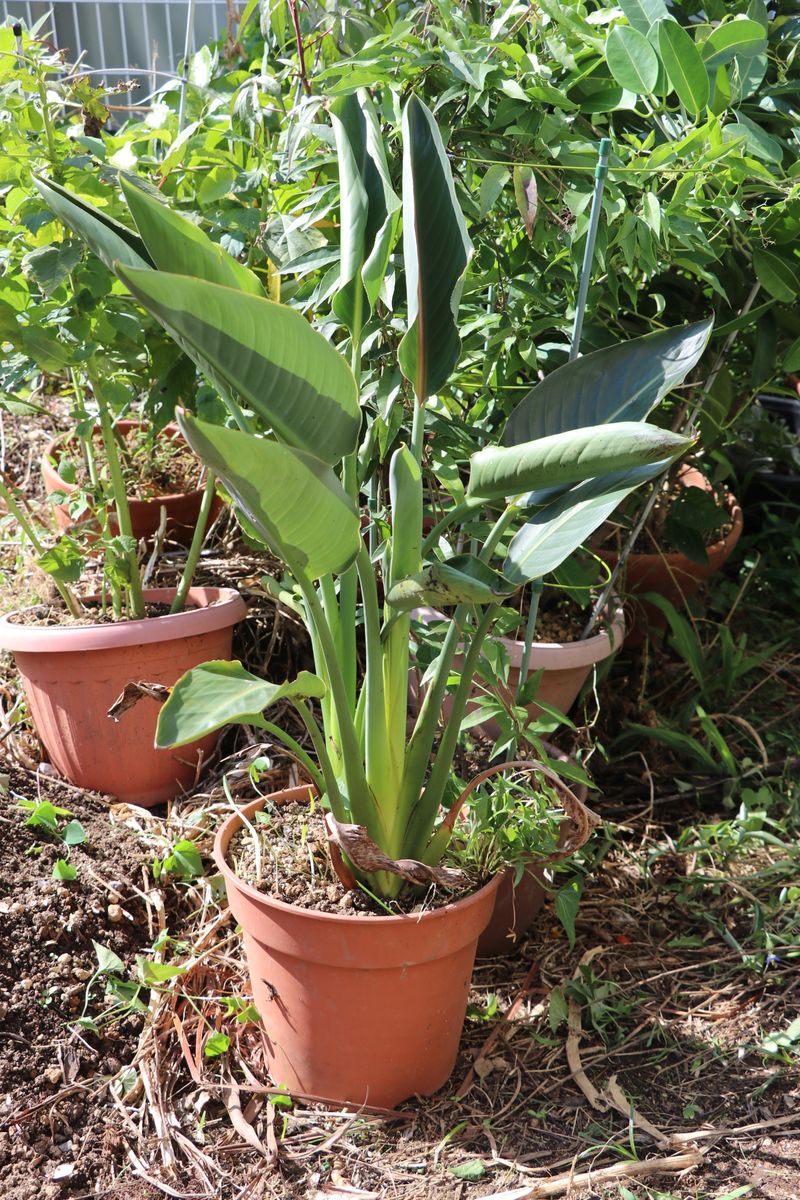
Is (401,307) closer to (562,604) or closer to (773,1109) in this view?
(562,604)

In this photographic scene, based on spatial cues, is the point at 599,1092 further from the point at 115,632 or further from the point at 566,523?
the point at 115,632

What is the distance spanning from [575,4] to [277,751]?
134cm

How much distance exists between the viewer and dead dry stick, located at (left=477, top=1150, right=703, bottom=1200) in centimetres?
119

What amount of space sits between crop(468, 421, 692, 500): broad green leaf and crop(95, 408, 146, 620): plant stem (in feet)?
2.89

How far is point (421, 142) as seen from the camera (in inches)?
45.3

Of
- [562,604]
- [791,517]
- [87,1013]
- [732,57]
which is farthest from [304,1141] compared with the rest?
[791,517]

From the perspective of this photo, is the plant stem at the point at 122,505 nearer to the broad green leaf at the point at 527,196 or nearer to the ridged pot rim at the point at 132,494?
the ridged pot rim at the point at 132,494

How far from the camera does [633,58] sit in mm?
1314

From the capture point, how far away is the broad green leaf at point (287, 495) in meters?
0.85

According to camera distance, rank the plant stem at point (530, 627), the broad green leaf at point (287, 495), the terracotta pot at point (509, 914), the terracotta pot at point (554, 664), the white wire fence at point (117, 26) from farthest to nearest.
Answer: the white wire fence at point (117, 26), the terracotta pot at point (554, 664), the terracotta pot at point (509, 914), the plant stem at point (530, 627), the broad green leaf at point (287, 495)

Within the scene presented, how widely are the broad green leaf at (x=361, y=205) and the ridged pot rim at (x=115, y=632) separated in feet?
2.37

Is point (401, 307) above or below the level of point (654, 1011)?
above

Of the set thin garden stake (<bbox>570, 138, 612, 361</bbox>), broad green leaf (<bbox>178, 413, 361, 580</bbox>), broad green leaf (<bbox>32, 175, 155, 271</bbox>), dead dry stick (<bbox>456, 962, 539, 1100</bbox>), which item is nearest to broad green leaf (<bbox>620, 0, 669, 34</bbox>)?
thin garden stake (<bbox>570, 138, 612, 361</bbox>)

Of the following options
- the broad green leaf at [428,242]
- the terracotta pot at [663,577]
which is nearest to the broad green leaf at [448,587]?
the broad green leaf at [428,242]
